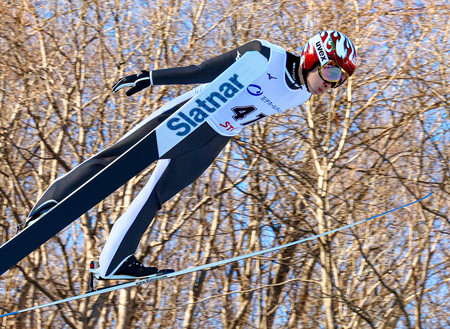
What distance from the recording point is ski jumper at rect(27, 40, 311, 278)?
347 cm

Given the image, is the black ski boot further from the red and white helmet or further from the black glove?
the red and white helmet

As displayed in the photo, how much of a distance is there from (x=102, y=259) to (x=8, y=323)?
3869 millimetres

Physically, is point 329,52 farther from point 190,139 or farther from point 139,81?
point 139,81

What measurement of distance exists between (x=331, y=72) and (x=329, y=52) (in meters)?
0.10

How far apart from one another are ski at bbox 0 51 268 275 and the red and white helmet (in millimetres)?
252

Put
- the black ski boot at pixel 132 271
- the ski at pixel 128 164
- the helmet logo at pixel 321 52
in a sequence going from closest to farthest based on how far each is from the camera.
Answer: the ski at pixel 128 164 < the helmet logo at pixel 321 52 < the black ski boot at pixel 132 271

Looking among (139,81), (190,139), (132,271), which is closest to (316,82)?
(190,139)

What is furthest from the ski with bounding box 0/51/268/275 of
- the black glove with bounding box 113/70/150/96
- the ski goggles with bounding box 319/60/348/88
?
the ski goggles with bounding box 319/60/348/88

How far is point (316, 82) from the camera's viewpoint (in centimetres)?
351

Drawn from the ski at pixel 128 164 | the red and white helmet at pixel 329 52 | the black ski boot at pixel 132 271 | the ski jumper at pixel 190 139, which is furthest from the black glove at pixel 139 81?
the black ski boot at pixel 132 271

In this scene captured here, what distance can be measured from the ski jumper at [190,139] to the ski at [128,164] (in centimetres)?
10

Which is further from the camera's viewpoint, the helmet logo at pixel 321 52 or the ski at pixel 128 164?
the helmet logo at pixel 321 52

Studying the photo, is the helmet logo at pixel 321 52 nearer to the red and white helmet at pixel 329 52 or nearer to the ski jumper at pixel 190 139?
the red and white helmet at pixel 329 52

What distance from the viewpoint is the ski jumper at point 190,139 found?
11.4 feet
